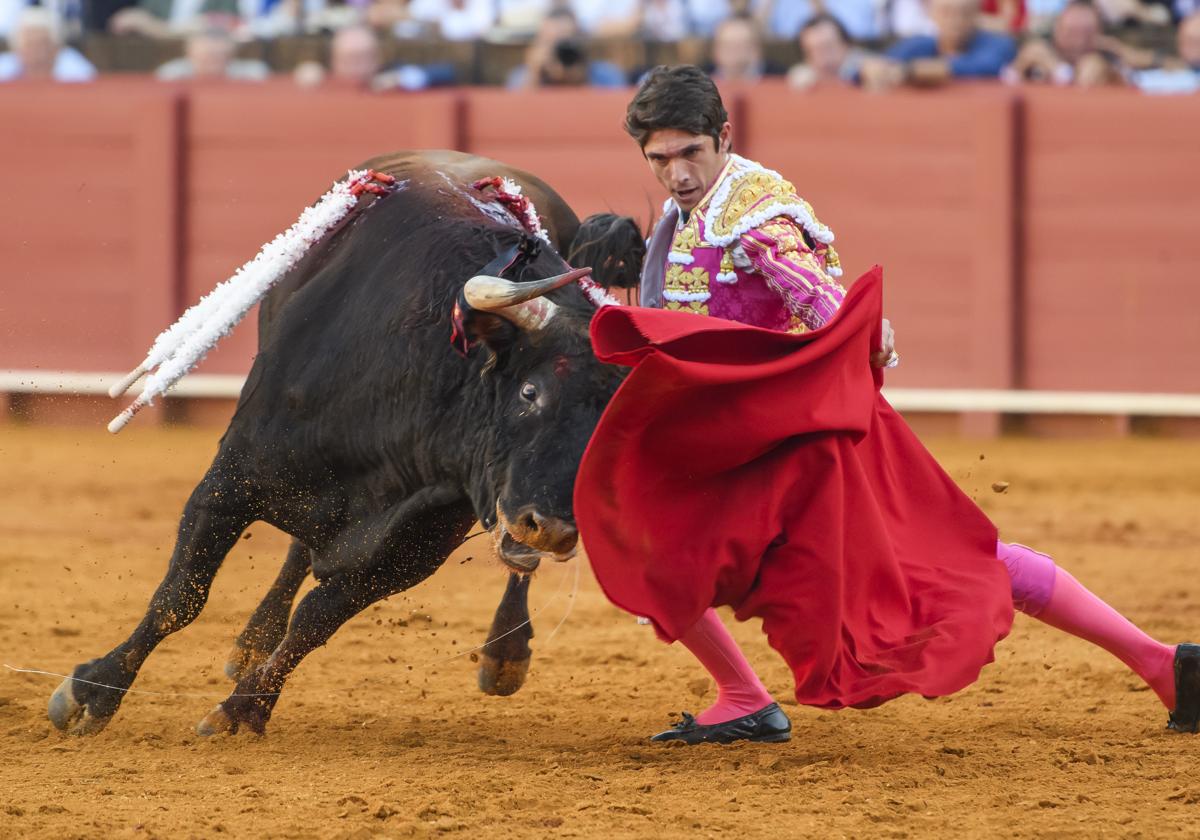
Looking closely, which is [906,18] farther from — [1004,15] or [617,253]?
[617,253]

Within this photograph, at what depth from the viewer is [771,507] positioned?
2678 mm

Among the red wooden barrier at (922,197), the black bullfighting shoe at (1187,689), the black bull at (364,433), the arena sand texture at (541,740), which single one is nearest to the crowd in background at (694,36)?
the red wooden barrier at (922,197)

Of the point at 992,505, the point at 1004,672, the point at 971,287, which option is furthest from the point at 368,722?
the point at 971,287

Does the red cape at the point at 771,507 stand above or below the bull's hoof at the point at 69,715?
above

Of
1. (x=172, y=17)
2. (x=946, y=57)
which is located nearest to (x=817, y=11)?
(x=946, y=57)

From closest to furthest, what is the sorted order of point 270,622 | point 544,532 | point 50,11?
point 544,532 < point 270,622 < point 50,11

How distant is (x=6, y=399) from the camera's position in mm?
7973

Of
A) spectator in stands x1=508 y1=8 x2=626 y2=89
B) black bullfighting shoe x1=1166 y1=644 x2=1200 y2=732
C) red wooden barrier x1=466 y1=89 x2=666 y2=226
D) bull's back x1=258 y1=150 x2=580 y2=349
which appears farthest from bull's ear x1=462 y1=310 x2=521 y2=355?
spectator in stands x1=508 y1=8 x2=626 y2=89

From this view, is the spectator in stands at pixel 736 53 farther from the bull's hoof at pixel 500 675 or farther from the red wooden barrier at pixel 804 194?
the bull's hoof at pixel 500 675

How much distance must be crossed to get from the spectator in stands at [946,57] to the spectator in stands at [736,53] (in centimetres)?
49

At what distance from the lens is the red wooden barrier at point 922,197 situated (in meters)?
7.50

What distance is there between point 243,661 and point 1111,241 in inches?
201

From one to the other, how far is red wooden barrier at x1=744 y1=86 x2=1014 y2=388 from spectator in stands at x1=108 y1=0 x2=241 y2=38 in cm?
281

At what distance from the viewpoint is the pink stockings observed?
2.94 m
